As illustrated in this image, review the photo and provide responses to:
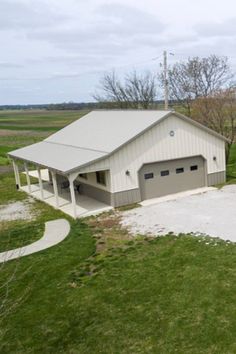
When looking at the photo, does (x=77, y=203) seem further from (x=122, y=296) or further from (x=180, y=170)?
(x=122, y=296)

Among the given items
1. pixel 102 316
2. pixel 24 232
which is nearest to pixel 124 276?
pixel 102 316

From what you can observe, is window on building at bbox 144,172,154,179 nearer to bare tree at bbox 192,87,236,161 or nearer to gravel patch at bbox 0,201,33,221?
gravel patch at bbox 0,201,33,221

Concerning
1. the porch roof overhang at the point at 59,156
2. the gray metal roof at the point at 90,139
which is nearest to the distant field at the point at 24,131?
the porch roof overhang at the point at 59,156

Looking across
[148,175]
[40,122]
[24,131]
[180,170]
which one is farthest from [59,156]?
[40,122]

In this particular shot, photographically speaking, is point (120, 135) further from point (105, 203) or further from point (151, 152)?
point (105, 203)

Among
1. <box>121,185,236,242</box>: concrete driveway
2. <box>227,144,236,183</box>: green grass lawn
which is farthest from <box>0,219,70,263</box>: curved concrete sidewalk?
<box>227,144,236,183</box>: green grass lawn

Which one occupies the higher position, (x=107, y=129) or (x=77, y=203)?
(x=107, y=129)

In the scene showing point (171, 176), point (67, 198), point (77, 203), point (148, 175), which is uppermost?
point (148, 175)

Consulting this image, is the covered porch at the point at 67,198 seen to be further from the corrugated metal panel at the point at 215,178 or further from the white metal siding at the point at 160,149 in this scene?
the corrugated metal panel at the point at 215,178

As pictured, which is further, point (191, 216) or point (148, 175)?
point (148, 175)
